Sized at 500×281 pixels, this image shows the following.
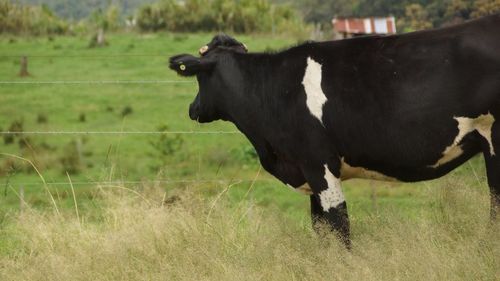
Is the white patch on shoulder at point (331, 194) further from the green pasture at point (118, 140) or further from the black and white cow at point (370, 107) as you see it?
the green pasture at point (118, 140)

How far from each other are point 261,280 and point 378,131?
136 centimetres

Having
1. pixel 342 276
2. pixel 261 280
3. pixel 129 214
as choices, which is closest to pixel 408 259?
pixel 342 276

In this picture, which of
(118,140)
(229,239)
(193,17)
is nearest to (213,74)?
(229,239)

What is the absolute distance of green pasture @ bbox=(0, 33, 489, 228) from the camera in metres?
15.6

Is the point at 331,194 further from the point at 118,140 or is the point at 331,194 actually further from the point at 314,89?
the point at 118,140

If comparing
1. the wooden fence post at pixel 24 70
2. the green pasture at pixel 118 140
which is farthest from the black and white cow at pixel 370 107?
the wooden fence post at pixel 24 70

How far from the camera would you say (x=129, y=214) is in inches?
317

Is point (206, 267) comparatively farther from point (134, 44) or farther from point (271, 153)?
point (134, 44)

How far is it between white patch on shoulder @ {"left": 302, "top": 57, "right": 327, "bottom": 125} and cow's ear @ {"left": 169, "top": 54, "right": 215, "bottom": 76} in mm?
897

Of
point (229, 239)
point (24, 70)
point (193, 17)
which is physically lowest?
point (193, 17)

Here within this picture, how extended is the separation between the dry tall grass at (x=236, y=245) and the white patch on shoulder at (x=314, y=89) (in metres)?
0.93

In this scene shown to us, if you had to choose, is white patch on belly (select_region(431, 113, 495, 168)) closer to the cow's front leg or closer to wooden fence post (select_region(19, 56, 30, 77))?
the cow's front leg

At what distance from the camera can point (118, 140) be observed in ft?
65.8

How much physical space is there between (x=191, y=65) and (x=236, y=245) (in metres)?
1.47
